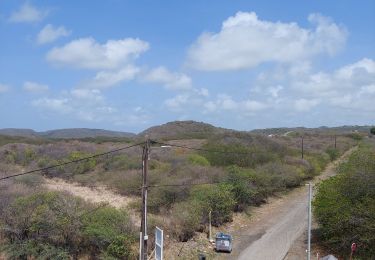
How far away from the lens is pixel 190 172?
4028 cm

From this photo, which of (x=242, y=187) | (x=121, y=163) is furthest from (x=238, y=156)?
(x=121, y=163)

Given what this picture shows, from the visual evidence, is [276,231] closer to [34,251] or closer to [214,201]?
[214,201]

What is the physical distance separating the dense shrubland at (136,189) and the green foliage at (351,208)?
716 cm

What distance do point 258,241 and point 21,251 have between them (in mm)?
13981

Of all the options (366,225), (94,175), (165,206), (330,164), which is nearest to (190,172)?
(165,206)

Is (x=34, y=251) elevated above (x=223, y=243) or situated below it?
above

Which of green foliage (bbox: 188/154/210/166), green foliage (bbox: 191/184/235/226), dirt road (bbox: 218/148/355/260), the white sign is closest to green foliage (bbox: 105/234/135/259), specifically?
the white sign

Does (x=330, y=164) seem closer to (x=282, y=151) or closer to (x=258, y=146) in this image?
(x=282, y=151)

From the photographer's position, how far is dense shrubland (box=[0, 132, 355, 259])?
23250 mm

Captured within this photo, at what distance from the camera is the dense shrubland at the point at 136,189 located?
23.2 m

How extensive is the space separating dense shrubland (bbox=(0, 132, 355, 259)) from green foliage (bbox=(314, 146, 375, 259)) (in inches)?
282

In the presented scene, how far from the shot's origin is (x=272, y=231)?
32.4m

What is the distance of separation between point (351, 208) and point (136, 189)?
709 inches

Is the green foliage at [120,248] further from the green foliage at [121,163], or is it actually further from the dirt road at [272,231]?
the green foliage at [121,163]
